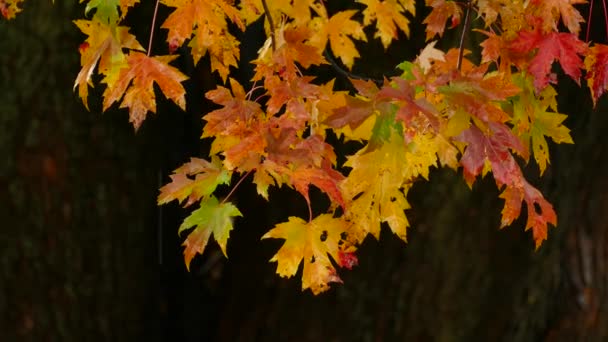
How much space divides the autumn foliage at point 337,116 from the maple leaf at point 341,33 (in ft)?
1.49

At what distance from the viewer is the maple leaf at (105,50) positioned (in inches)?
68.2

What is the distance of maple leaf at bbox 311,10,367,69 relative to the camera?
8.10 feet

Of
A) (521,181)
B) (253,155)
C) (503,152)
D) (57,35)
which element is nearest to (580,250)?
(521,181)

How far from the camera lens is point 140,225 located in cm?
289

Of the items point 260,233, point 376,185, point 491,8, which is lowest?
point 260,233

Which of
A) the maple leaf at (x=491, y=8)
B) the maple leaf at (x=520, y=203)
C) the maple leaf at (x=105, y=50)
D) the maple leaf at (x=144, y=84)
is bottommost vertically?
the maple leaf at (x=520, y=203)

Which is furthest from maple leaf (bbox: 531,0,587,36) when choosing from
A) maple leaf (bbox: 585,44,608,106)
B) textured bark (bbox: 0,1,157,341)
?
textured bark (bbox: 0,1,157,341)

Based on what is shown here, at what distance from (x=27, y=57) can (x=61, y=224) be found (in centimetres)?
55

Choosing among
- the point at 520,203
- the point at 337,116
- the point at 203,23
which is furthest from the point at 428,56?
the point at 337,116

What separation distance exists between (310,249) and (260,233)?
1.19 meters

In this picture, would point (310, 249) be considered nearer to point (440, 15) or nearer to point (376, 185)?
point (376, 185)

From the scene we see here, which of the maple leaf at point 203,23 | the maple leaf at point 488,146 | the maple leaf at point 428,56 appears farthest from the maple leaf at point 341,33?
the maple leaf at point 488,146

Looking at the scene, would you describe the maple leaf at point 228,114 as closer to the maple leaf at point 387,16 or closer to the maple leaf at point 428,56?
the maple leaf at point 428,56

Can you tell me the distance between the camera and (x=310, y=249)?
180 cm
